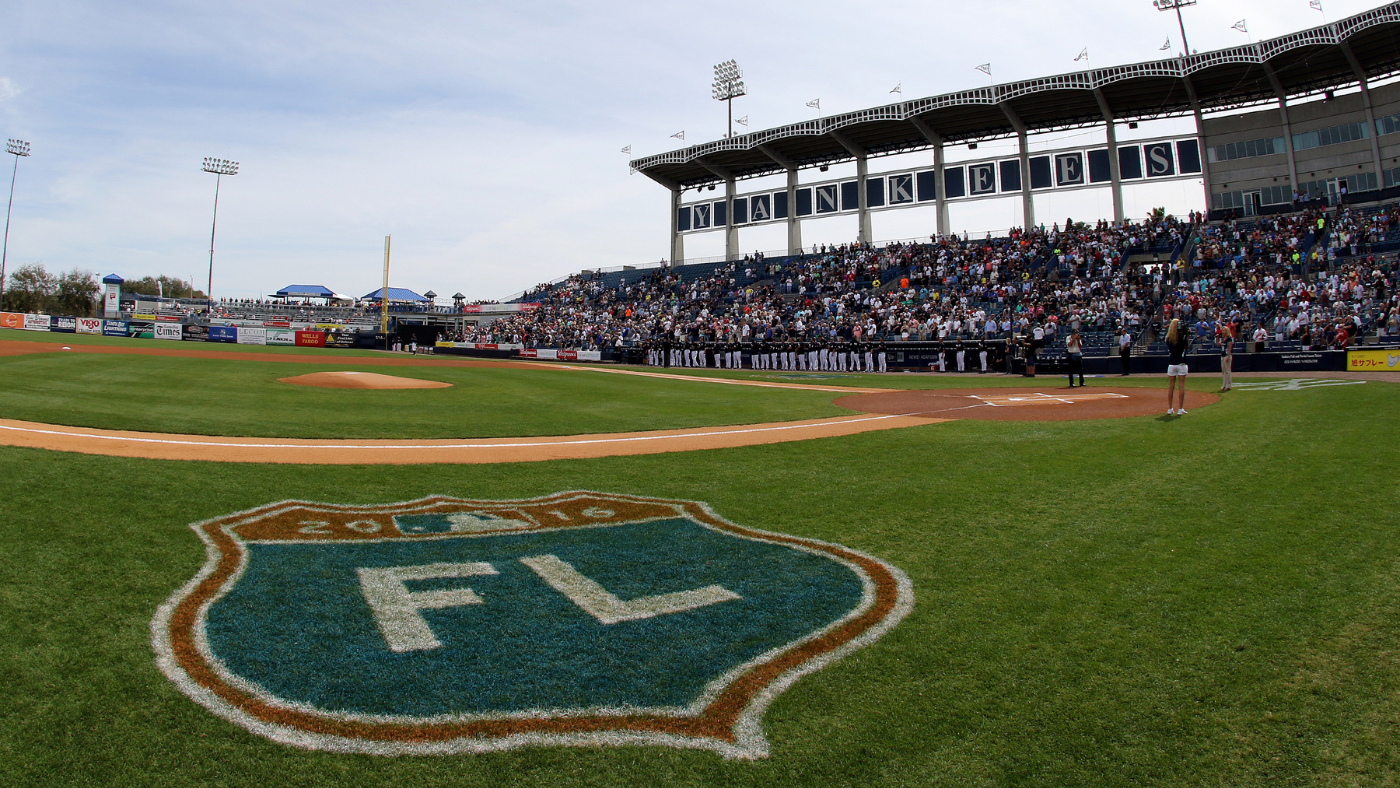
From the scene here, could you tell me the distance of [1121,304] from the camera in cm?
3177

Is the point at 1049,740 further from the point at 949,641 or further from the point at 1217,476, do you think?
the point at 1217,476

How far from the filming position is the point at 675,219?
58.9 m

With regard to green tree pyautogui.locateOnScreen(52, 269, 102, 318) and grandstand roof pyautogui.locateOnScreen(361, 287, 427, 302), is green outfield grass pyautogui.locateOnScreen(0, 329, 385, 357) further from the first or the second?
green tree pyautogui.locateOnScreen(52, 269, 102, 318)

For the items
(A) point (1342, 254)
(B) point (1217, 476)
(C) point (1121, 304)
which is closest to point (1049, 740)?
(B) point (1217, 476)

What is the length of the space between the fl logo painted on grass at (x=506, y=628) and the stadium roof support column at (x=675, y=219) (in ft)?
177

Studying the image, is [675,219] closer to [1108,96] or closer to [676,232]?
[676,232]

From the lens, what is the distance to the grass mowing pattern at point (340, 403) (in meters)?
11.3

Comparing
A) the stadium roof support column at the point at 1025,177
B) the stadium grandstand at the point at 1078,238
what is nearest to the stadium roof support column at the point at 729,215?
the stadium grandstand at the point at 1078,238

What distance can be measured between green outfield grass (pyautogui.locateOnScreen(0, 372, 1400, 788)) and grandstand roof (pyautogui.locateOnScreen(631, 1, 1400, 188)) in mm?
37456

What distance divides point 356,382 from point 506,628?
54.8 ft

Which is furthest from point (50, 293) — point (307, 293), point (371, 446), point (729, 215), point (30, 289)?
point (371, 446)

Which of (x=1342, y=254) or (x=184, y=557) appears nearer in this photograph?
(x=184, y=557)

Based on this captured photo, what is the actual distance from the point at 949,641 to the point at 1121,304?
110 ft

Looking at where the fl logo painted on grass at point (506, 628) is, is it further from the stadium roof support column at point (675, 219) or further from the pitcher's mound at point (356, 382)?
the stadium roof support column at point (675, 219)
